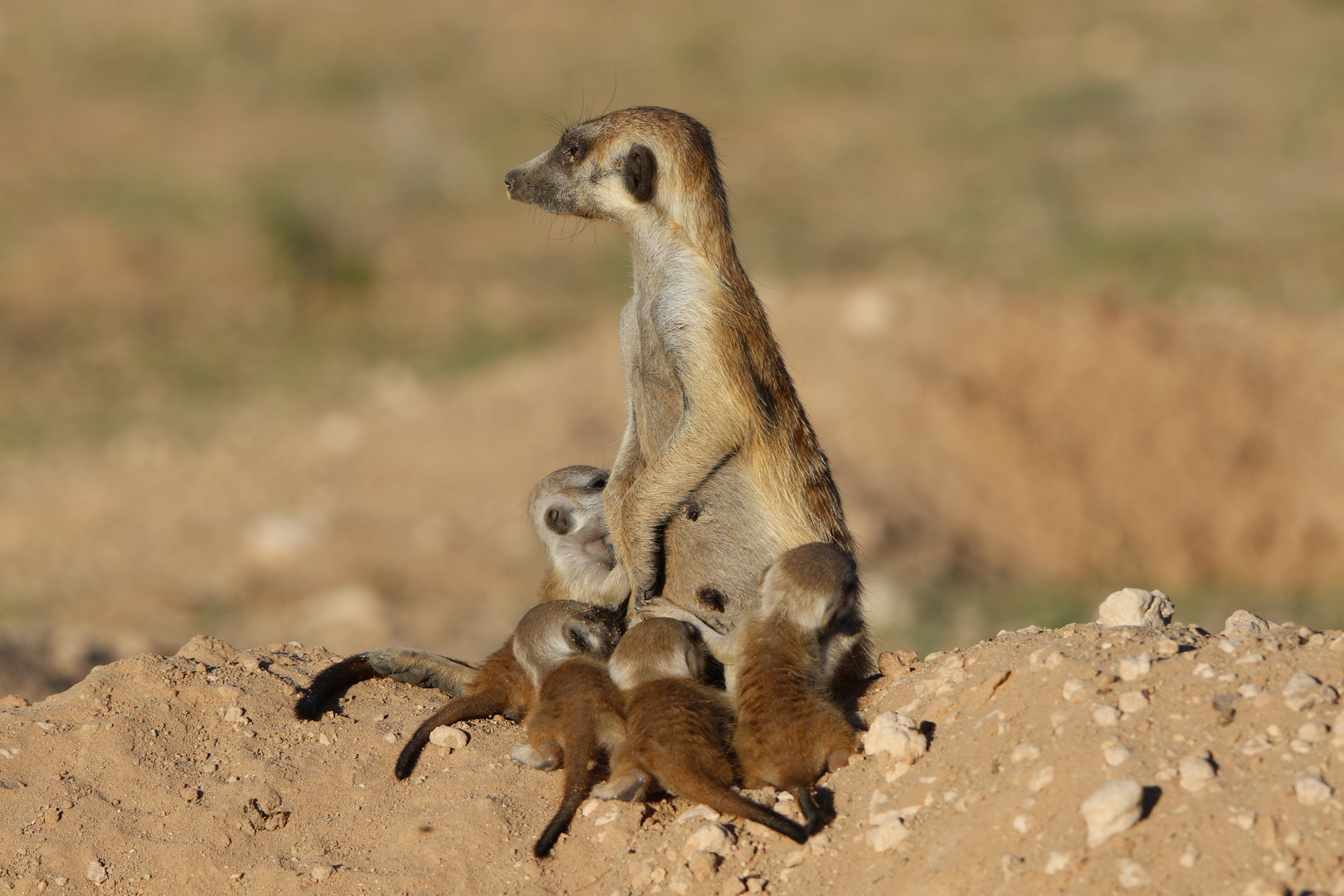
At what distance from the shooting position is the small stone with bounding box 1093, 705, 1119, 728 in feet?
11.1

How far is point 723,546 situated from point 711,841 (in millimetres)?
1346

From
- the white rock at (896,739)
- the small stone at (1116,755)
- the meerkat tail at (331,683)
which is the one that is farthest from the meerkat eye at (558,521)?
the small stone at (1116,755)

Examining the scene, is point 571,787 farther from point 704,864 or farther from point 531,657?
point 531,657

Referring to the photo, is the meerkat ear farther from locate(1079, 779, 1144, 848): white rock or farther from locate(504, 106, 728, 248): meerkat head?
locate(1079, 779, 1144, 848): white rock

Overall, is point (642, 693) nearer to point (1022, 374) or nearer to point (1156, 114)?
point (1022, 374)

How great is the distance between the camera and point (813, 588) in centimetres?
406

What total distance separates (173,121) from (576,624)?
20.7m

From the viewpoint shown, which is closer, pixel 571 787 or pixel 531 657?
pixel 571 787

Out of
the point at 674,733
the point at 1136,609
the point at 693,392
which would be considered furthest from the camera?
the point at 1136,609

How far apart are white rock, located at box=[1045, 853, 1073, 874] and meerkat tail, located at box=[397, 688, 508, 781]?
6.61 feet

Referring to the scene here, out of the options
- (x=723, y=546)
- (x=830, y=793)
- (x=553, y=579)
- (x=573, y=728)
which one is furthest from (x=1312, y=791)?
(x=553, y=579)

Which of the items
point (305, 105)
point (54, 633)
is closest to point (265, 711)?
point (54, 633)

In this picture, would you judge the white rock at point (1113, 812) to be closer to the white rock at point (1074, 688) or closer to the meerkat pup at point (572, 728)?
the white rock at point (1074, 688)

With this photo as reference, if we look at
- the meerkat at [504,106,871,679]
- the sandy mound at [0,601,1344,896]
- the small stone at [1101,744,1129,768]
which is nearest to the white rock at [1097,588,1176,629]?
the sandy mound at [0,601,1344,896]
